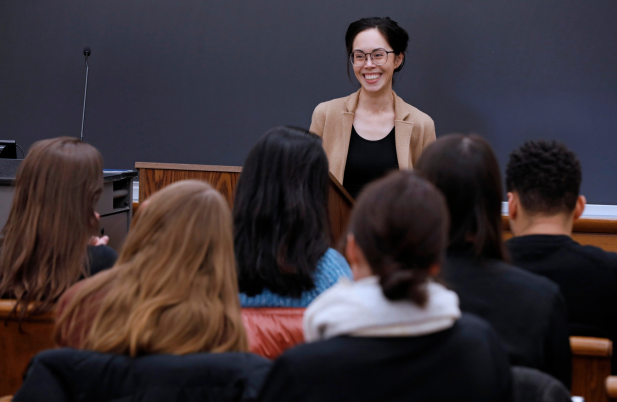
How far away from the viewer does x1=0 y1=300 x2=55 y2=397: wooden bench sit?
1.44 metres

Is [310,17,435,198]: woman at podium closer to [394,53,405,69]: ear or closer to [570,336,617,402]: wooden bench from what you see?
[394,53,405,69]: ear

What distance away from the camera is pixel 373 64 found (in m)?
3.05

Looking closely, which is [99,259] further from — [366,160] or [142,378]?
[366,160]

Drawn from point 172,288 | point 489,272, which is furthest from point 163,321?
point 489,272

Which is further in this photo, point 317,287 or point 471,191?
point 317,287

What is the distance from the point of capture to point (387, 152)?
3107mm

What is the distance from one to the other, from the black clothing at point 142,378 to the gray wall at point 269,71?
2.90 m

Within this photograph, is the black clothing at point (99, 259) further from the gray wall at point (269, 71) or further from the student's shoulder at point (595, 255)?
the gray wall at point (269, 71)

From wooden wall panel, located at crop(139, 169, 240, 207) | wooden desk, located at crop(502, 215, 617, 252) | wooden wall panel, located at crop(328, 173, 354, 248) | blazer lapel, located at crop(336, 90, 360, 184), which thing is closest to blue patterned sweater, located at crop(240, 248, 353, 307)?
wooden wall panel, located at crop(328, 173, 354, 248)

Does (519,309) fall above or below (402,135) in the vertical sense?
below

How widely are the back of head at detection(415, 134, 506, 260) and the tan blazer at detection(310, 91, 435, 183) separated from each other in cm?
180

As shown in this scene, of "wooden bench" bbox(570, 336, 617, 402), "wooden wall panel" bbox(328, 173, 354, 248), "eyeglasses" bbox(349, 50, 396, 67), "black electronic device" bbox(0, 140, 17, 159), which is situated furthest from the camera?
"black electronic device" bbox(0, 140, 17, 159)

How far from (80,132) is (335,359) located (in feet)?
12.0

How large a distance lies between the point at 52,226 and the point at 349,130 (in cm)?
186
